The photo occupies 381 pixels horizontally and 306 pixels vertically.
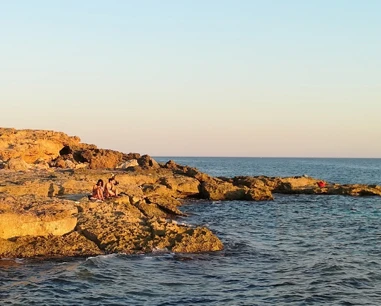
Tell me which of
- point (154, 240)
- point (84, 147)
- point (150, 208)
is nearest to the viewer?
point (154, 240)

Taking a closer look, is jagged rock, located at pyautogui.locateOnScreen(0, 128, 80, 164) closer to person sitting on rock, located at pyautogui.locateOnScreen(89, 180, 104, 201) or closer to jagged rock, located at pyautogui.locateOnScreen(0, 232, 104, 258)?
person sitting on rock, located at pyautogui.locateOnScreen(89, 180, 104, 201)

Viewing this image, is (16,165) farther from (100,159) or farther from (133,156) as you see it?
(133,156)

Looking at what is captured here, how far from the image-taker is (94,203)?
2206 cm

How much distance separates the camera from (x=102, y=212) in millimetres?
21062

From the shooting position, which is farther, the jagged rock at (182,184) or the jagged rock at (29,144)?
the jagged rock at (29,144)

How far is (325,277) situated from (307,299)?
271cm

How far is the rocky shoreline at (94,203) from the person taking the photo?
17562 millimetres

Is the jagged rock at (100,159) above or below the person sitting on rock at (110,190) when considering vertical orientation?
above

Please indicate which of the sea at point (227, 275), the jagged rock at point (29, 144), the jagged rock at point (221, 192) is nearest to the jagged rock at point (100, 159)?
the jagged rock at point (29, 144)

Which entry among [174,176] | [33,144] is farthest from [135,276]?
[33,144]

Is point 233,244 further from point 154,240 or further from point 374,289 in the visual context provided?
point 374,289

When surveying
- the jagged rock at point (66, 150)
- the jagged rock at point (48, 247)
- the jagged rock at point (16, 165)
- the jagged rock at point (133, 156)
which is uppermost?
the jagged rock at point (66, 150)

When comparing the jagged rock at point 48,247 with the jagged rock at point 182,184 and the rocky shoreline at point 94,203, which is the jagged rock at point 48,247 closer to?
the rocky shoreline at point 94,203

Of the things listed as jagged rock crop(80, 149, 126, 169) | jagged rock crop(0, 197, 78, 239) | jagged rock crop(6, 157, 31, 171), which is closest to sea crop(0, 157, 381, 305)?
jagged rock crop(0, 197, 78, 239)
